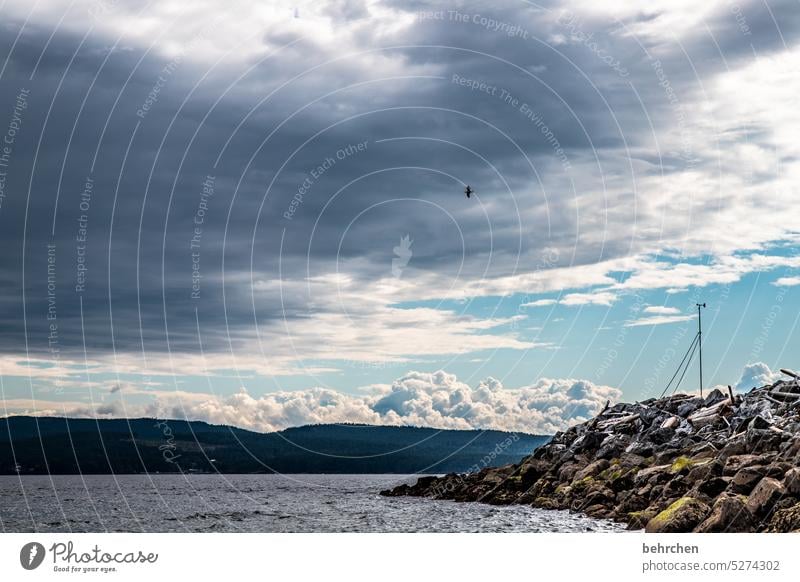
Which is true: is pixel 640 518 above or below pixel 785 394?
below

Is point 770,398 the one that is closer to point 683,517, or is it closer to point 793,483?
point 683,517

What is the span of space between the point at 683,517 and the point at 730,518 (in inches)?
162

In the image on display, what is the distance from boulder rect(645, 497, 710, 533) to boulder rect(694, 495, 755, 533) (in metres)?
2.34

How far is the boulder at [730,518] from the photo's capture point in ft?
120

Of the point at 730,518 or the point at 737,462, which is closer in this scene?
the point at 730,518

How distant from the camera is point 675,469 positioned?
55.3 metres

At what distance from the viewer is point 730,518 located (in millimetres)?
36938

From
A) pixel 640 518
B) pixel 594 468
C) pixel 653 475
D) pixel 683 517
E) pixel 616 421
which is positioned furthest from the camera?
pixel 616 421

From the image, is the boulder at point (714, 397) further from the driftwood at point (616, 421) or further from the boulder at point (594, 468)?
the boulder at point (594, 468)

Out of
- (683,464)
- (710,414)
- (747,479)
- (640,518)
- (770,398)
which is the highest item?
(770,398)

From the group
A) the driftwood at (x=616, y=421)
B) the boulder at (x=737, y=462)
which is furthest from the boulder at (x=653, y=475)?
the driftwood at (x=616, y=421)

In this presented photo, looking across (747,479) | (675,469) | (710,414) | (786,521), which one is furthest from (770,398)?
(786,521)
